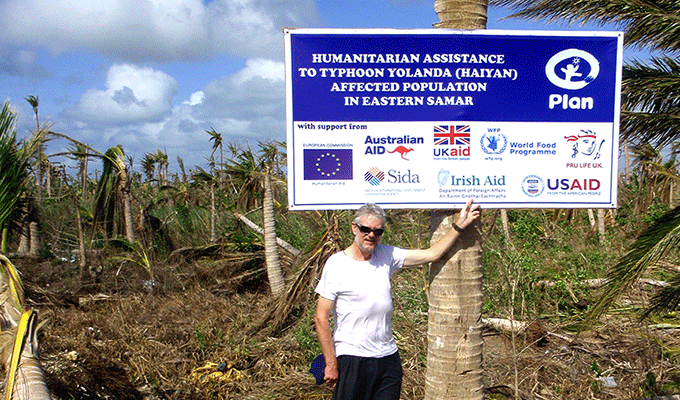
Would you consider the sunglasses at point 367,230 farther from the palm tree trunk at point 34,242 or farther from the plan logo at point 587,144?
the palm tree trunk at point 34,242

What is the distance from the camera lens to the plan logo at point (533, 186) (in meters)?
3.20

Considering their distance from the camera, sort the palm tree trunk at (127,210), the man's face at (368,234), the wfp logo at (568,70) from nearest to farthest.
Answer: the man's face at (368,234)
the wfp logo at (568,70)
the palm tree trunk at (127,210)

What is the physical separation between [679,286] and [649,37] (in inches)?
97.5

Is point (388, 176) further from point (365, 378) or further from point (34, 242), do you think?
point (34, 242)

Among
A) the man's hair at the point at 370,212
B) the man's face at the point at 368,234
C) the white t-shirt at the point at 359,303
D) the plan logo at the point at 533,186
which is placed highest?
the plan logo at the point at 533,186

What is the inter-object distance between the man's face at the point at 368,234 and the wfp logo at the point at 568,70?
132 cm

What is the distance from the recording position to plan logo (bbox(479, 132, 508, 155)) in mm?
3166

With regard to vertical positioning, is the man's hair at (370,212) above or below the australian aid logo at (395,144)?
below

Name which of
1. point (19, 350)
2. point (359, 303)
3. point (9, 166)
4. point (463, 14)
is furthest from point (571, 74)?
point (9, 166)

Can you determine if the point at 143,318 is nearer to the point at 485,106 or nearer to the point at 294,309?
the point at 294,309

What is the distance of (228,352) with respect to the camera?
684 cm

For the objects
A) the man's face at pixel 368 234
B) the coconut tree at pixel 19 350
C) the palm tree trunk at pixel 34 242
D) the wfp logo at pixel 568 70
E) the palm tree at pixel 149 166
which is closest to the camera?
the coconut tree at pixel 19 350

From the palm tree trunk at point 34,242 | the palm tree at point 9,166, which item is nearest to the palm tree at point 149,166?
the palm tree trunk at point 34,242

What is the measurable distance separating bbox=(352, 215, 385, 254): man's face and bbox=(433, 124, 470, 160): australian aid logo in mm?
516
